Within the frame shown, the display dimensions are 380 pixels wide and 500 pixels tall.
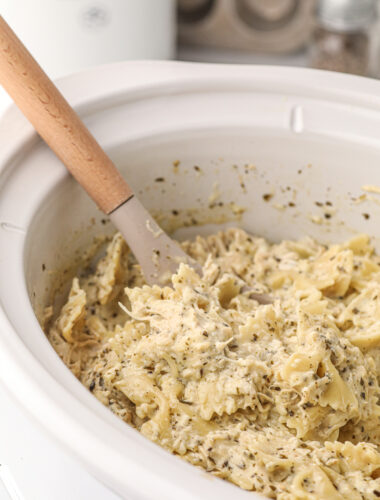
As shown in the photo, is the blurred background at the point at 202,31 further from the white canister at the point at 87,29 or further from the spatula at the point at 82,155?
the spatula at the point at 82,155

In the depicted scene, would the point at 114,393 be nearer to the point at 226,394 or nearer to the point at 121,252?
the point at 226,394

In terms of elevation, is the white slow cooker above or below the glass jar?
above

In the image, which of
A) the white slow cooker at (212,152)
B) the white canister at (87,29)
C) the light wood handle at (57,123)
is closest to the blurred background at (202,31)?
the white canister at (87,29)

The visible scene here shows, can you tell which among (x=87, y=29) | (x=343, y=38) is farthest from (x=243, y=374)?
(x=343, y=38)

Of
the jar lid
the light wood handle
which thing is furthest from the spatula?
the jar lid

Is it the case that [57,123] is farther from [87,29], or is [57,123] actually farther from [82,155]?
[87,29]

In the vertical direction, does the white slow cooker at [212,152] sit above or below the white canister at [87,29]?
below

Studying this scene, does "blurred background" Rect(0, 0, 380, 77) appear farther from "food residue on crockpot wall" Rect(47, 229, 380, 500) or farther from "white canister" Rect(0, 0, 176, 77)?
"food residue on crockpot wall" Rect(47, 229, 380, 500)

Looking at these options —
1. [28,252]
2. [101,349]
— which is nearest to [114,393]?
[101,349]
